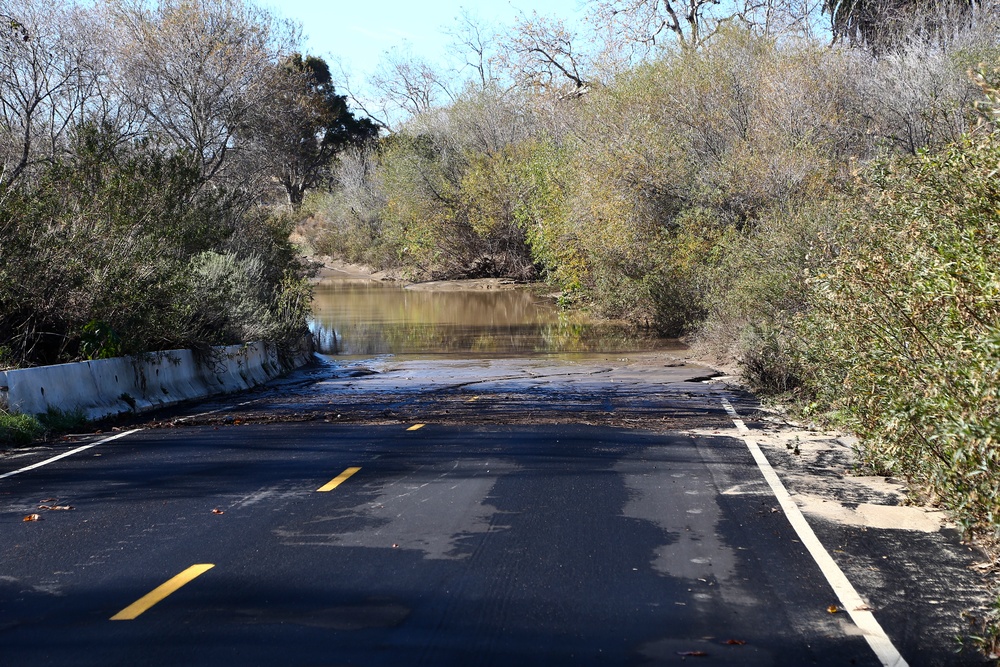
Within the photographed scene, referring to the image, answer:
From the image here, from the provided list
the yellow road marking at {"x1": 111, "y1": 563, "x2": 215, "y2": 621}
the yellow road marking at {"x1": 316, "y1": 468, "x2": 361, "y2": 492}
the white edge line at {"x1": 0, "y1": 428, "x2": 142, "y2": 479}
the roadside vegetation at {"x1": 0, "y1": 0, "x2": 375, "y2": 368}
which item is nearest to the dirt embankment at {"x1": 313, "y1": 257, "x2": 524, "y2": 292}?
the roadside vegetation at {"x1": 0, "y1": 0, "x2": 375, "y2": 368}

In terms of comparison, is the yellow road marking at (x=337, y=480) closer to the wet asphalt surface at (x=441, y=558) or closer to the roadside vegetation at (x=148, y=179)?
the wet asphalt surface at (x=441, y=558)

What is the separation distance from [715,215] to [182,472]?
63.4ft

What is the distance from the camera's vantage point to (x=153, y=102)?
32.0 metres

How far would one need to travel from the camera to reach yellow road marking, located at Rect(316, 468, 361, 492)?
9172 millimetres

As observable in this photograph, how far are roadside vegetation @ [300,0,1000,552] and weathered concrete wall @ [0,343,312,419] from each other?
9.07 m

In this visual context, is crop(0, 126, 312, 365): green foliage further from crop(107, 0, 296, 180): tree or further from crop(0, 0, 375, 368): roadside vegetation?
crop(107, 0, 296, 180): tree

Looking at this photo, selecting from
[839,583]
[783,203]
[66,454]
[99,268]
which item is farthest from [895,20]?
[839,583]

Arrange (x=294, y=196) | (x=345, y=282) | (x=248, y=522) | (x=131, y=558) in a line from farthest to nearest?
(x=345, y=282) → (x=294, y=196) → (x=248, y=522) → (x=131, y=558)

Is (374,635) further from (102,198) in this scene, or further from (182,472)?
(102,198)

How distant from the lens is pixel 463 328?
34.7 metres

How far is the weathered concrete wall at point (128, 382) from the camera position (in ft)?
42.4

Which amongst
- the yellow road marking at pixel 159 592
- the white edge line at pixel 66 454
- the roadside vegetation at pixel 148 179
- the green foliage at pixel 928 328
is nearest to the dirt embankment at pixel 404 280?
the roadside vegetation at pixel 148 179

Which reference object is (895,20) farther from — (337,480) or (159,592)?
(159,592)

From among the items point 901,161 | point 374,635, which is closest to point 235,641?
point 374,635
